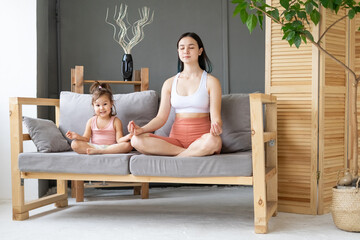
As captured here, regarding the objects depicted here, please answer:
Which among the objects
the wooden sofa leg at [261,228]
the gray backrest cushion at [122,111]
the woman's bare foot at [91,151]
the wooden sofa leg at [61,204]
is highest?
the gray backrest cushion at [122,111]

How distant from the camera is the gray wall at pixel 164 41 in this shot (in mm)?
4414

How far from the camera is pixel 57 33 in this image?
4.41 meters

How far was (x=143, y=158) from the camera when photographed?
8.79ft

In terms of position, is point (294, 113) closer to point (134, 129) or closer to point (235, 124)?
point (235, 124)

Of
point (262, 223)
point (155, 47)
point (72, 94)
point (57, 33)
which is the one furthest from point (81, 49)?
point (262, 223)

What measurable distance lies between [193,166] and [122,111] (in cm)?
90

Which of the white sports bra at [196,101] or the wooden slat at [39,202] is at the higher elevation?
the white sports bra at [196,101]

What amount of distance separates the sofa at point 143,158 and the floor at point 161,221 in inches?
4.7

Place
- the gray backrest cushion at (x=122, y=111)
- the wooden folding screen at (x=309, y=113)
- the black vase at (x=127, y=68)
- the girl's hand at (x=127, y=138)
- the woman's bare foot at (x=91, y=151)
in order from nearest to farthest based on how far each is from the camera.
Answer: the woman's bare foot at (x=91, y=151), the girl's hand at (x=127, y=138), the wooden folding screen at (x=309, y=113), the gray backrest cushion at (x=122, y=111), the black vase at (x=127, y=68)

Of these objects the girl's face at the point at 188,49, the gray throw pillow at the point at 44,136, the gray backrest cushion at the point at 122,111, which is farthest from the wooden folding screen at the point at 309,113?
the gray throw pillow at the point at 44,136

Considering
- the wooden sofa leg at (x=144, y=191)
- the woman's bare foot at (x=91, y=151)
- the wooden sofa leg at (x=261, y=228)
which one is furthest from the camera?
the wooden sofa leg at (x=144, y=191)

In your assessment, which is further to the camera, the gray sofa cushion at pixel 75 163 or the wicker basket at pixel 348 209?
the gray sofa cushion at pixel 75 163

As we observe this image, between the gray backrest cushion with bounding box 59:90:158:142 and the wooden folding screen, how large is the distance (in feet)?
2.75

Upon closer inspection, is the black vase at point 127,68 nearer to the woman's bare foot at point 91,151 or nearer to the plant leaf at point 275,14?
the woman's bare foot at point 91,151
